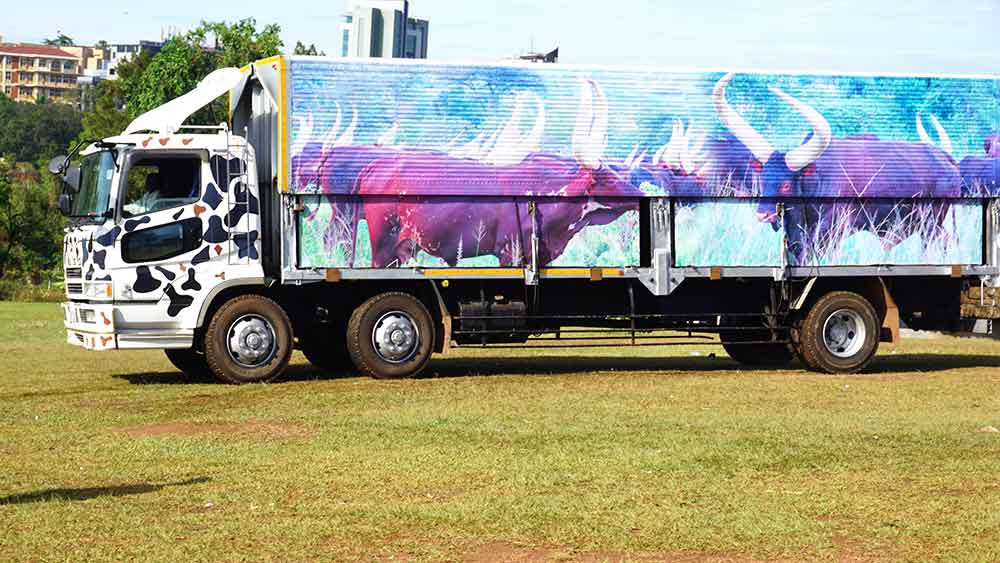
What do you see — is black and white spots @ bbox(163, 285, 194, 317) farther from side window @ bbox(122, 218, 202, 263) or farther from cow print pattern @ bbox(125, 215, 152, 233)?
cow print pattern @ bbox(125, 215, 152, 233)

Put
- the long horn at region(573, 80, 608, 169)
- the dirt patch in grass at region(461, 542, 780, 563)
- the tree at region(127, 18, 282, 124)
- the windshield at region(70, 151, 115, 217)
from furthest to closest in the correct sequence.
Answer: the tree at region(127, 18, 282, 124), the long horn at region(573, 80, 608, 169), the windshield at region(70, 151, 115, 217), the dirt patch in grass at region(461, 542, 780, 563)

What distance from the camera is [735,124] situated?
2112cm

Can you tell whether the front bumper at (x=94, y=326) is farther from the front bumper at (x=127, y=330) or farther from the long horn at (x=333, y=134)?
the long horn at (x=333, y=134)

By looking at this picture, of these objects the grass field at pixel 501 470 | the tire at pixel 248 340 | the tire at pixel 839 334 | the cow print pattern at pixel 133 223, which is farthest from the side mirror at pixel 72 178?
A: the tire at pixel 839 334

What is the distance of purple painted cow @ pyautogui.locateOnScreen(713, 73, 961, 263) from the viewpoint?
2123 centimetres

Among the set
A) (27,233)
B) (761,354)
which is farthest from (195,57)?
(761,354)

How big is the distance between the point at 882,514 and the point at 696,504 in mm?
1176

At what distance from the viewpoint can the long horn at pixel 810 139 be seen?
21.3 metres

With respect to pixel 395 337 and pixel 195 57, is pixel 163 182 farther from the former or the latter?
pixel 195 57

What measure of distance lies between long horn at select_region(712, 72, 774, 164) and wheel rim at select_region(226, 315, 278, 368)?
21.0 feet

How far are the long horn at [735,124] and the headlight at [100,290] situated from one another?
7.96 meters

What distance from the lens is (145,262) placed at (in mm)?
19516

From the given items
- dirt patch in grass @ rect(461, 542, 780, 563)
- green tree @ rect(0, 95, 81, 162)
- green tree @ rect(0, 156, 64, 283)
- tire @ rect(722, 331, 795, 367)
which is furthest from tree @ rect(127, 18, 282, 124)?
green tree @ rect(0, 95, 81, 162)

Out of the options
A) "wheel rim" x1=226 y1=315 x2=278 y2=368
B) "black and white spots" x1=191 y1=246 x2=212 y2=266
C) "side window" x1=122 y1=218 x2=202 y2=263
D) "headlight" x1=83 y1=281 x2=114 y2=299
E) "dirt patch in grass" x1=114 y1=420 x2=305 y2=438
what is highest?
"side window" x1=122 y1=218 x2=202 y2=263
